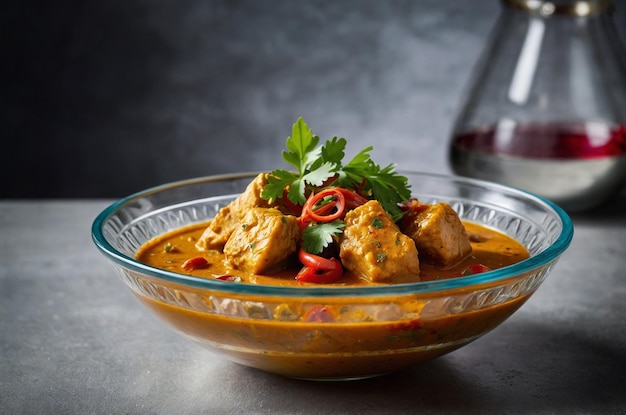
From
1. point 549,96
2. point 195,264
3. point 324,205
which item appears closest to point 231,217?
point 195,264

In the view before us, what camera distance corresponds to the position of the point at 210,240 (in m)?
2.58

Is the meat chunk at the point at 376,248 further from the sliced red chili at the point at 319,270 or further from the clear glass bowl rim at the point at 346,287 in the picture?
the clear glass bowl rim at the point at 346,287

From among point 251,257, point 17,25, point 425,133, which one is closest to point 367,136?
point 425,133

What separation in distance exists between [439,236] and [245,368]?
2.09ft

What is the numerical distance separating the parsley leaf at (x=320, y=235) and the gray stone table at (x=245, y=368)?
0.36 meters

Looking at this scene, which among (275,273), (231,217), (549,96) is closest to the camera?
(275,273)

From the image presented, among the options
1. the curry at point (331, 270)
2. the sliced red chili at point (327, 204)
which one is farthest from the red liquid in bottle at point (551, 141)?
the sliced red chili at point (327, 204)

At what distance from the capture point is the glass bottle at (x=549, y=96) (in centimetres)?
400

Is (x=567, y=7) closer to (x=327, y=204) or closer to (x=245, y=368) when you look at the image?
(x=327, y=204)

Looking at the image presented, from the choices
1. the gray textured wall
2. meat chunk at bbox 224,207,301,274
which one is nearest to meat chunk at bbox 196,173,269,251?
meat chunk at bbox 224,207,301,274

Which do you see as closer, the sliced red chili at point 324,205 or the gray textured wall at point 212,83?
the sliced red chili at point 324,205

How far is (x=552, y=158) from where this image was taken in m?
3.97

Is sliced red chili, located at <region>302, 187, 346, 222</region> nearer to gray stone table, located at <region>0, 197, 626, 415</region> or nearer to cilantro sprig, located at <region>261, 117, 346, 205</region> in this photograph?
cilantro sprig, located at <region>261, 117, 346, 205</region>

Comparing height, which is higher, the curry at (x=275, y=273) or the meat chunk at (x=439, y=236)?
the meat chunk at (x=439, y=236)
